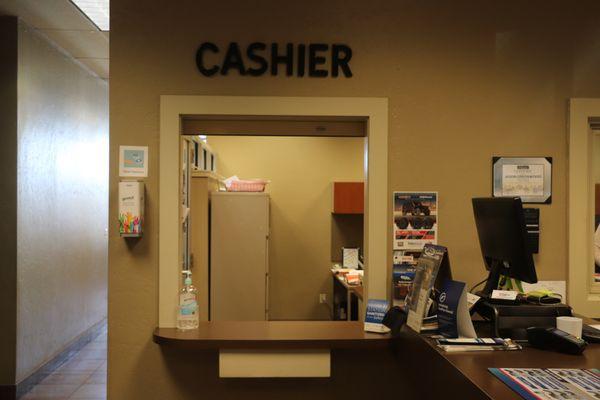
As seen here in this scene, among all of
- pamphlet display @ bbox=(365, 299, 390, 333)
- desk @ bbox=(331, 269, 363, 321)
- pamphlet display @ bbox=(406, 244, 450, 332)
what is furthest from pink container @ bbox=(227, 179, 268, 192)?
pamphlet display @ bbox=(406, 244, 450, 332)

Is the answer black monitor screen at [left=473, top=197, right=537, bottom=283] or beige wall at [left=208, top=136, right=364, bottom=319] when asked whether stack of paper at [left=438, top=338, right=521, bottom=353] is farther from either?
beige wall at [left=208, top=136, right=364, bottom=319]

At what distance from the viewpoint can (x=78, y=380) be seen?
414 centimetres

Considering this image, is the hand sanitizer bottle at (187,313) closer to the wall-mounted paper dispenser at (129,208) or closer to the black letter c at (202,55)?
the wall-mounted paper dispenser at (129,208)

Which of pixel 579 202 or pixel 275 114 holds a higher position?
pixel 275 114

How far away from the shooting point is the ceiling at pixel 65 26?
3.47 meters

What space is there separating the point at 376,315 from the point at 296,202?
392cm

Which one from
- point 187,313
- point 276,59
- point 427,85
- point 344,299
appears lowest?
point 344,299

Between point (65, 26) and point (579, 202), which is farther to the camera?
point (65, 26)

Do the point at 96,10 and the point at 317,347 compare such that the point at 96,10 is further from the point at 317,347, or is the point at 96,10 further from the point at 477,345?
the point at 477,345

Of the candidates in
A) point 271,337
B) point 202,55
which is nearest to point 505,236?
point 271,337

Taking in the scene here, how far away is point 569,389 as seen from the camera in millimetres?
1284

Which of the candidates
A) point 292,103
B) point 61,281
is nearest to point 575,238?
point 292,103

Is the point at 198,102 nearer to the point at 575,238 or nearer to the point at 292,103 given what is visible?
the point at 292,103

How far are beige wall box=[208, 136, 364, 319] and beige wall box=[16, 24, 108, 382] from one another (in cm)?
163
